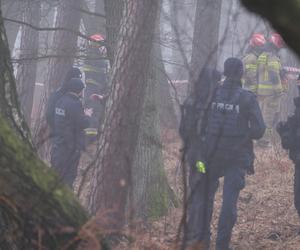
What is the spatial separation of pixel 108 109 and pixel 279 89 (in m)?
5.91

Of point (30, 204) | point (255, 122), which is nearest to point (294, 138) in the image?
point (255, 122)

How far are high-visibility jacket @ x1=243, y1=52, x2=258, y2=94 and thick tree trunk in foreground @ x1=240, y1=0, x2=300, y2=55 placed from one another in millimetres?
10081

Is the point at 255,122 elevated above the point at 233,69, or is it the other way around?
the point at 233,69

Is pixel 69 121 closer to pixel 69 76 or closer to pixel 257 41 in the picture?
pixel 69 76

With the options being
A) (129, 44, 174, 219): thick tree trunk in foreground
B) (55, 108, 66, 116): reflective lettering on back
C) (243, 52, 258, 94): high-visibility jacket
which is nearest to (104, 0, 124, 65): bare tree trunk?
(129, 44, 174, 219): thick tree trunk in foreground

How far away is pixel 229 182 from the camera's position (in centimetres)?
Answer: 602

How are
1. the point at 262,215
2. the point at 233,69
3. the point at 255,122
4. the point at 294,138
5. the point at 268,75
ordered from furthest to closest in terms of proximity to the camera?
the point at 268,75 < the point at 262,215 < the point at 294,138 < the point at 233,69 < the point at 255,122

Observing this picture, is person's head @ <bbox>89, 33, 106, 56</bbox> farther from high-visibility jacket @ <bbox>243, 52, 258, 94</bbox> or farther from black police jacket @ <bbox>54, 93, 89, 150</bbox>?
high-visibility jacket @ <bbox>243, 52, 258, 94</bbox>

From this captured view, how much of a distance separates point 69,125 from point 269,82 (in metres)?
4.80

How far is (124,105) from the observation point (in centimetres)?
664

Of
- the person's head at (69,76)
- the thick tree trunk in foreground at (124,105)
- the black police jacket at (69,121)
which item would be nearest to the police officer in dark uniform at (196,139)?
the thick tree trunk in foreground at (124,105)

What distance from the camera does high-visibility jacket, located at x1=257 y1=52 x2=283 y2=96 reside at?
37.4 ft

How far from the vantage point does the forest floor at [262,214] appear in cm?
649

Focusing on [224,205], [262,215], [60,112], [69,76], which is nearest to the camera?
[224,205]
